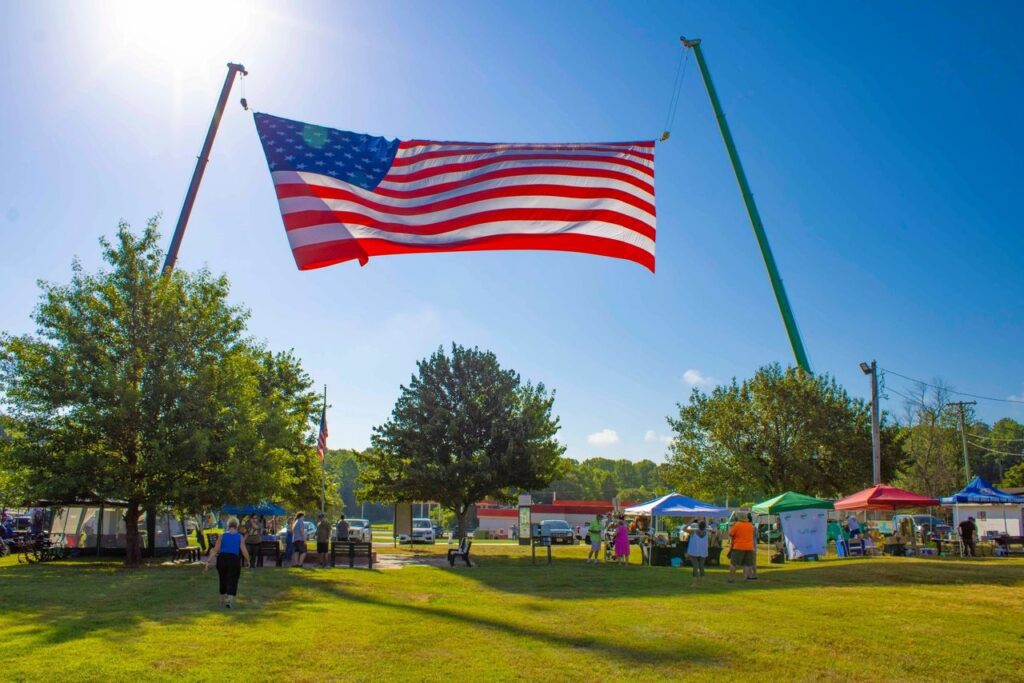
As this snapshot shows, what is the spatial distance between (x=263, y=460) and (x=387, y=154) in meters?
15.7

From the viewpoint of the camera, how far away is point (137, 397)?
21.9 m

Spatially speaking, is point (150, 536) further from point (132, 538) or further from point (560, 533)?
point (560, 533)

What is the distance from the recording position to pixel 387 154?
1131cm

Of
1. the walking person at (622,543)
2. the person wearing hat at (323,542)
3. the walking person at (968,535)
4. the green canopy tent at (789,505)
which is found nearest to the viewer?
the person wearing hat at (323,542)

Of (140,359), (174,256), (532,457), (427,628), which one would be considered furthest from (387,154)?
(532,457)

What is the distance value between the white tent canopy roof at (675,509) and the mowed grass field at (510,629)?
10.0 meters

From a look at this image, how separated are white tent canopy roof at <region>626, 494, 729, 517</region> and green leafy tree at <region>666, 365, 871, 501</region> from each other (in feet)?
56.2

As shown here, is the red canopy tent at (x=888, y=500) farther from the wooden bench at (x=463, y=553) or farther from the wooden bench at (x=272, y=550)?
the wooden bench at (x=272, y=550)

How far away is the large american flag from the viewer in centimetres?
1035

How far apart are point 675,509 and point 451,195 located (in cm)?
2274

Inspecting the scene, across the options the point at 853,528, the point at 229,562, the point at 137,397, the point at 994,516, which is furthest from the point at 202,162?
the point at 994,516

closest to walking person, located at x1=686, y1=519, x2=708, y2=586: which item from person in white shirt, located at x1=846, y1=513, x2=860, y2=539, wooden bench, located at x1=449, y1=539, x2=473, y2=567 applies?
wooden bench, located at x1=449, y1=539, x2=473, y2=567

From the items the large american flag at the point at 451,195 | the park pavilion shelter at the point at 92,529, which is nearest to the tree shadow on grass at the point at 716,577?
the large american flag at the point at 451,195

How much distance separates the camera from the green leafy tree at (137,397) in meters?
22.0
